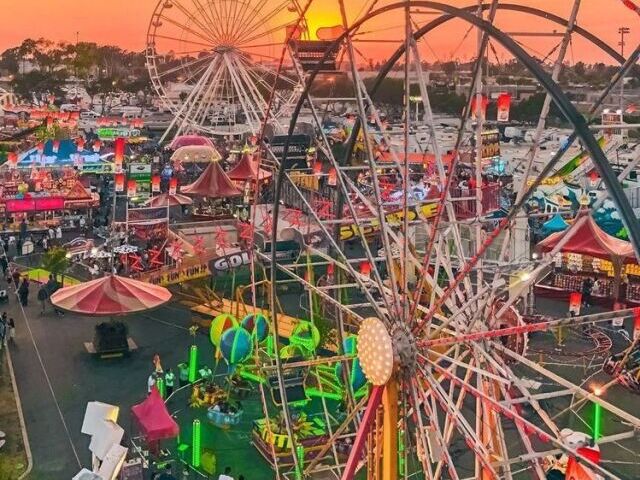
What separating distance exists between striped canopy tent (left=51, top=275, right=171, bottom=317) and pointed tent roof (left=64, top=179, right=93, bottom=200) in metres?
14.3

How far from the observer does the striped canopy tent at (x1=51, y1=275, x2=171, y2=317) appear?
17.2 meters

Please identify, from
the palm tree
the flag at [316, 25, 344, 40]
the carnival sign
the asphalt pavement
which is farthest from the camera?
the palm tree

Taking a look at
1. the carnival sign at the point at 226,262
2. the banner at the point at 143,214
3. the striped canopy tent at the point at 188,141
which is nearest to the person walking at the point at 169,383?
the carnival sign at the point at 226,262

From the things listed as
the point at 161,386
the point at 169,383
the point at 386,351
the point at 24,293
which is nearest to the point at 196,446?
the point at 161,386

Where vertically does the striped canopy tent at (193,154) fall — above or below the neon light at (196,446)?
above

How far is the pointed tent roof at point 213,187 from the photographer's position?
100 ft

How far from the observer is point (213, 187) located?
30625mm

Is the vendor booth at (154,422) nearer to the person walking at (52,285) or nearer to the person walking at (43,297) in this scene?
the person walking at (43,297)

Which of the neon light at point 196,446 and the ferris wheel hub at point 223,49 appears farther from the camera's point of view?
the ferris wheel hub at point 223,49

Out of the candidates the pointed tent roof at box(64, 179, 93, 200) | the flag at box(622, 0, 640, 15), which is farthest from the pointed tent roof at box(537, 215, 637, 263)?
the pointed tent roof at box(64, 179, 93, 200)

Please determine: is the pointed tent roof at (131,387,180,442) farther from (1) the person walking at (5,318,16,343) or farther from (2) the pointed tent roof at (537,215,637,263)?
(2) the pointed tent roof at (537,215,637,263)

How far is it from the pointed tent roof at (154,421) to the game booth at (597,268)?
10739mm

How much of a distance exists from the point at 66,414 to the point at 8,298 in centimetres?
849

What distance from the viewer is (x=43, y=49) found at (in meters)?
99.1
